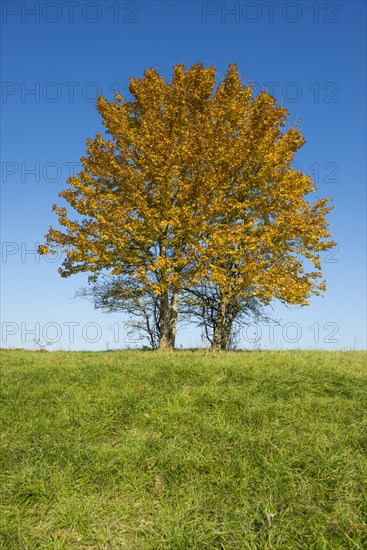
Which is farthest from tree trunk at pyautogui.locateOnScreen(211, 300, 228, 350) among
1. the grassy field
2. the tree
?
the grassy field

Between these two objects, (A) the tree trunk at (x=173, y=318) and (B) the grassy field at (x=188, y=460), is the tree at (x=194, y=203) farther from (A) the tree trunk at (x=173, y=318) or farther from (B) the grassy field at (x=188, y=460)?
(B) the grassy field at (x=188, y=460)

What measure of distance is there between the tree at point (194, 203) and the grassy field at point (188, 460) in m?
7.08

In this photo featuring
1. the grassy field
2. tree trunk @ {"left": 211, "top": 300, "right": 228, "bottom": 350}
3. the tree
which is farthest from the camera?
tree trunk @ {"left": 211, "top": 300, "right": 228, "bottom": 350}

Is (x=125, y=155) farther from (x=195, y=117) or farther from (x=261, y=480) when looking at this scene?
(x=261, y=480)

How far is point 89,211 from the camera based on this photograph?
17.6m

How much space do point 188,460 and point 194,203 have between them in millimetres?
11601

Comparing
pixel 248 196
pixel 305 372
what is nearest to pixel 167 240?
pixel 248 196

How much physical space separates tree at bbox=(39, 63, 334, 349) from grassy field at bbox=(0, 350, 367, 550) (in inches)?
279

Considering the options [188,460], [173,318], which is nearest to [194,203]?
[173,318]

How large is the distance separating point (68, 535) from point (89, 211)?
13.1 m

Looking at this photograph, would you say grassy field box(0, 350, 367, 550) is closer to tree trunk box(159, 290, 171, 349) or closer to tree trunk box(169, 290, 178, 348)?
tree trunk box(159, 290, 171, 349)

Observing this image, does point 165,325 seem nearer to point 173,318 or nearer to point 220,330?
point 173,318

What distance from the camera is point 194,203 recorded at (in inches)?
682

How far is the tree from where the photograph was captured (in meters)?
17.0
